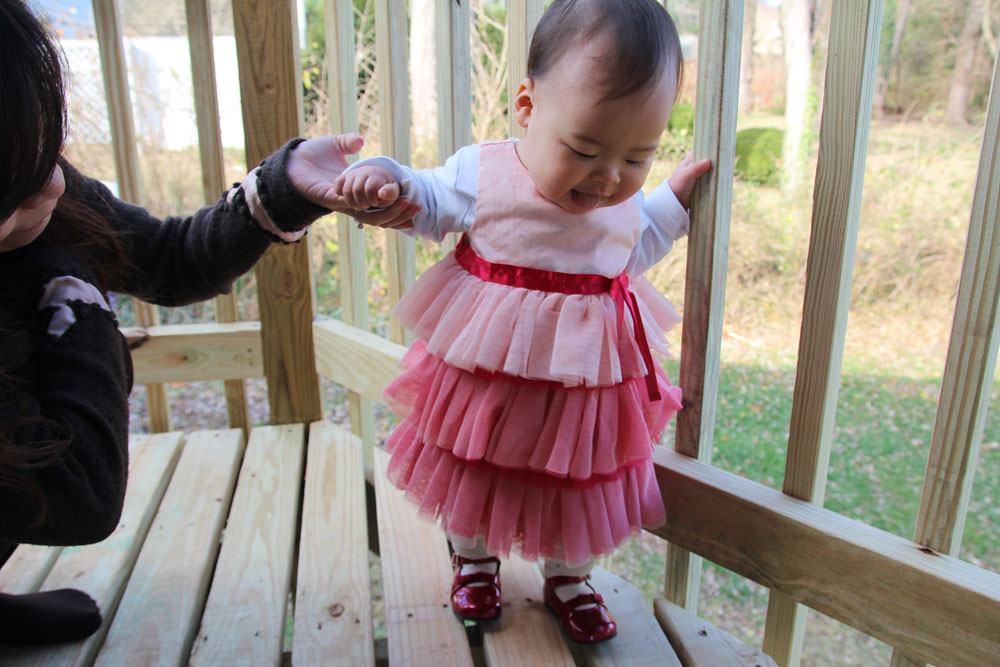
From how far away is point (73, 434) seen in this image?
2.80 ft

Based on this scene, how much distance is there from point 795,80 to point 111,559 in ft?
13.8

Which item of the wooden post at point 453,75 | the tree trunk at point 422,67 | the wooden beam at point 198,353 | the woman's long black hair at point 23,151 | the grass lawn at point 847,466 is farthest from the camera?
the tree trunk at point 422,67

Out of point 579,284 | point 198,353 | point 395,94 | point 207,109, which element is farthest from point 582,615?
point 207,109

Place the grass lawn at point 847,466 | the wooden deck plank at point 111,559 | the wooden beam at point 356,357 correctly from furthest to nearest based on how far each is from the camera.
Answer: the grass lawn at point 847,466 < the wooden beam at point 356,357 < the wooden deck plank at point 111,559

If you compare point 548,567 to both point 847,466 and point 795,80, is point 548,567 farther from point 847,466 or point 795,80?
point 795,80

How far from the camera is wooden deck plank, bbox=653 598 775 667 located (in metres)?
1.05

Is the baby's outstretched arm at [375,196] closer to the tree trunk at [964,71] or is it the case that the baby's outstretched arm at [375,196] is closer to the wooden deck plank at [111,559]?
the wooden deck plank at [111,559]

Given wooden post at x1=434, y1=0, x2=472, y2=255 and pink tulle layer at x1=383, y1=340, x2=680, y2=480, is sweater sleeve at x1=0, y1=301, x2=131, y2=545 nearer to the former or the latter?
pink tulle layer at x1=383, y1=340, x2=680, y2=480

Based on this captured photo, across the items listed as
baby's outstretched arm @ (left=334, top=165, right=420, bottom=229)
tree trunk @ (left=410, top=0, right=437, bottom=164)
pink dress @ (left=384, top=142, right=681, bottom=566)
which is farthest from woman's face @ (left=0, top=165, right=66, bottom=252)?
tree trunk @ (left=410, top=0, right=437, bottom=164)

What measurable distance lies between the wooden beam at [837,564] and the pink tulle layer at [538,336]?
→ 273 millimetres

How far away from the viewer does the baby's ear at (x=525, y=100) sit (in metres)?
0.93

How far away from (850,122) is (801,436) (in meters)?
0.43

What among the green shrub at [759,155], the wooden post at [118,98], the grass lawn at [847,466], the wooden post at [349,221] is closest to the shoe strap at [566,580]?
the wooden post at [349,221]

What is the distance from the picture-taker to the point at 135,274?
1.21m
